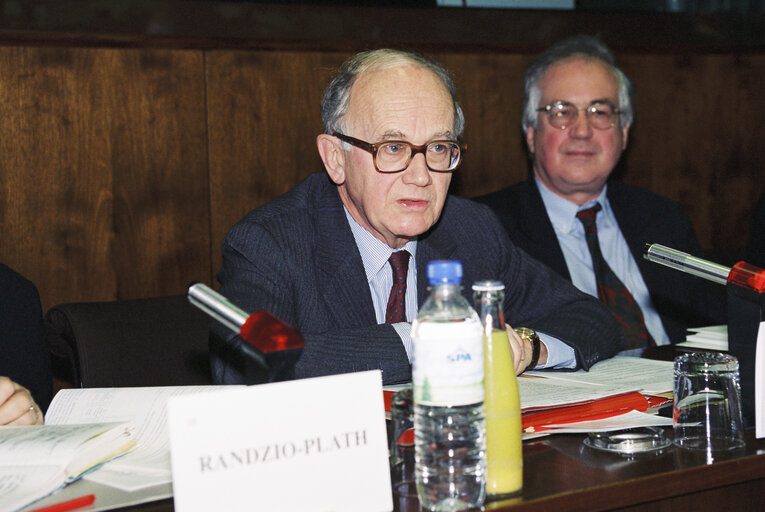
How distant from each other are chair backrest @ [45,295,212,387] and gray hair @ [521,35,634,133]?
1.48m

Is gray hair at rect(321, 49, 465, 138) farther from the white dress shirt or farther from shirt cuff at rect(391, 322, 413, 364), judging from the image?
the white dress shirt

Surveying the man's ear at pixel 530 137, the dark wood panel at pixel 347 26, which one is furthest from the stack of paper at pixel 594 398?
the dark wood panel at pixel 347 26

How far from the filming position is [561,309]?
215 cm

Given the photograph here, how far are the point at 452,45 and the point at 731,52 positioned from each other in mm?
1230

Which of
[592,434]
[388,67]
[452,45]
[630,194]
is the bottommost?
[592,434]

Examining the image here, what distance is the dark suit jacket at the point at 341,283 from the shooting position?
170cm

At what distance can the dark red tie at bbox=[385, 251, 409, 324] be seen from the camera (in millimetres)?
2025

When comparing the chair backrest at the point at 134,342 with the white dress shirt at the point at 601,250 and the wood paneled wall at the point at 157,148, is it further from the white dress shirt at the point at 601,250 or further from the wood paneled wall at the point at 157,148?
the white dress shirt at the point at 601,250

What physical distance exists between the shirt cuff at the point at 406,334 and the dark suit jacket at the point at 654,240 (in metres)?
1.05

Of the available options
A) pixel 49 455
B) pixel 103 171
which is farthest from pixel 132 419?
pixel 103 171

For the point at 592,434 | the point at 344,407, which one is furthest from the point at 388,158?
the point at 344,407

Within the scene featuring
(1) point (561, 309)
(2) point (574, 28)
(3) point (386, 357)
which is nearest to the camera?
(3) point (386, 357)

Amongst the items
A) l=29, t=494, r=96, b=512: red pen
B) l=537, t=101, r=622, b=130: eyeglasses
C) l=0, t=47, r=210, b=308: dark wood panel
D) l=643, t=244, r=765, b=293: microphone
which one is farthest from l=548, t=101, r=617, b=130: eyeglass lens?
l=29, t=494, r=96, b=512: red pen

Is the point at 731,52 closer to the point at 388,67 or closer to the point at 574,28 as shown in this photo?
the point at 574,28
